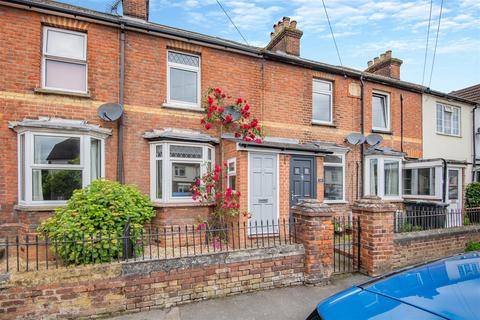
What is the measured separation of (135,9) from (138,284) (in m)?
7.53

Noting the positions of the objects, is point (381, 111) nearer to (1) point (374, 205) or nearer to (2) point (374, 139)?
(2) point (374, 139)

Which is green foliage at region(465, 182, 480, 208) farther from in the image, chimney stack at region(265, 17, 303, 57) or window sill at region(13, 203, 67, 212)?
window sill at region(13, 203, 67, 212)

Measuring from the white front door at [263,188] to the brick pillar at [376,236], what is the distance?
7.98 feet

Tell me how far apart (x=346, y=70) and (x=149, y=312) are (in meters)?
9.92

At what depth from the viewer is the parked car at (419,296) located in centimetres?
187

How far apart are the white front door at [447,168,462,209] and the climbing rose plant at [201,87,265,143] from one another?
7630mm

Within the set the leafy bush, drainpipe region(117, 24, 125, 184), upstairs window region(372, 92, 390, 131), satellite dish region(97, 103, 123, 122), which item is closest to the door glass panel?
upstairs window region(372, 92, 390, 131)

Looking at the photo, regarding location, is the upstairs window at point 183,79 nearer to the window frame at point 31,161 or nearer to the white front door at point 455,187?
the window frame at point 31,161

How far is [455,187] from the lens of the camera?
1052 centimetres

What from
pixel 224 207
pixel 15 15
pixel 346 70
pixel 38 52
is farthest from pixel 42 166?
pixel 346 70

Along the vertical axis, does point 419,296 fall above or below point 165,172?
below

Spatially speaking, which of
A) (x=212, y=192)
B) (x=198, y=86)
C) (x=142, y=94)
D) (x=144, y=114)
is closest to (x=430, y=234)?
(x=212, y=192)

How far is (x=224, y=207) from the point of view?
7.25m

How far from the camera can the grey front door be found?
7.90 metres
